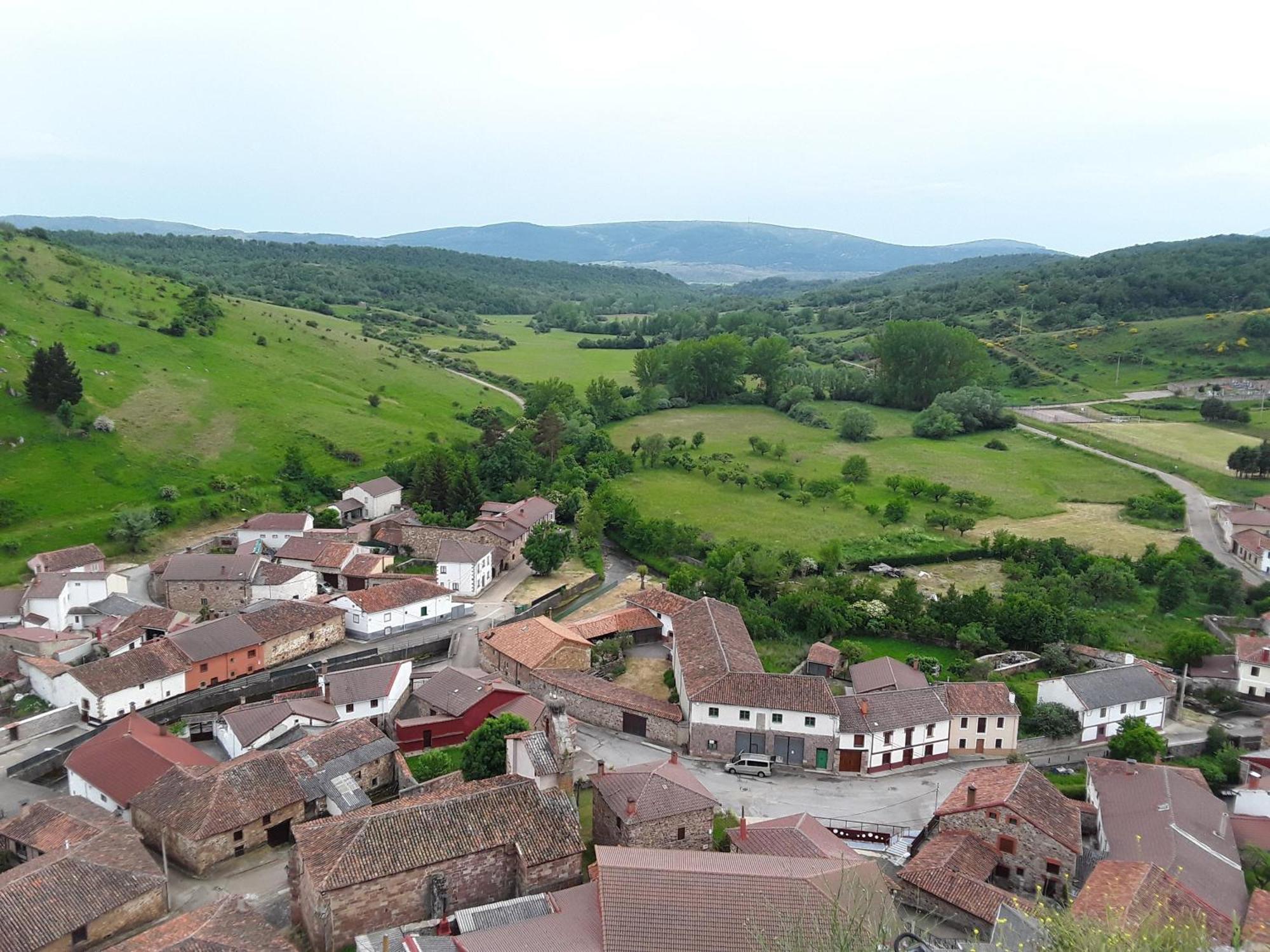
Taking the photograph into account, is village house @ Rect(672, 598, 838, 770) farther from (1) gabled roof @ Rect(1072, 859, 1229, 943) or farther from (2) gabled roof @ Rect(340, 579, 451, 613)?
(2) gabled roof @ Rect(340, 579, 451, 613)

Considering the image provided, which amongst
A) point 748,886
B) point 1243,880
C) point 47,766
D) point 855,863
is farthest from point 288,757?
point 1243,880

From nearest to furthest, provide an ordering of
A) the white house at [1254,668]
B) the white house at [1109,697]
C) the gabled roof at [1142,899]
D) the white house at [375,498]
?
the gabled roof at [1142,899] → the white house at [1109,697] → the white house at [1254,668] → the white house at [375,498]

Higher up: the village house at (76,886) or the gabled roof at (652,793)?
the gabled roof at (652,793)

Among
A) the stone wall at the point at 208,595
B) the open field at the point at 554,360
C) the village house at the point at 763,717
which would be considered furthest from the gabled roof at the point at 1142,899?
the open field at the point at 554,360

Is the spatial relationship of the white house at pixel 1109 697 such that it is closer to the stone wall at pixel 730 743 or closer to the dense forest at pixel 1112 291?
the stone wall at pixel 730 743

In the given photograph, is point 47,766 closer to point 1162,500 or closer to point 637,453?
point 637,453

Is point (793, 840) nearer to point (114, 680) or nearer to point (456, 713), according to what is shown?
point (456, 713)

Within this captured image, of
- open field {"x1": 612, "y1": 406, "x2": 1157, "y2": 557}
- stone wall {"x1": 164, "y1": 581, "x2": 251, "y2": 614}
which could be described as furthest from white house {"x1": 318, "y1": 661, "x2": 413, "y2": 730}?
open field {"x1": 612, "y1": 406, "x2": 1157, "y2": 557}
